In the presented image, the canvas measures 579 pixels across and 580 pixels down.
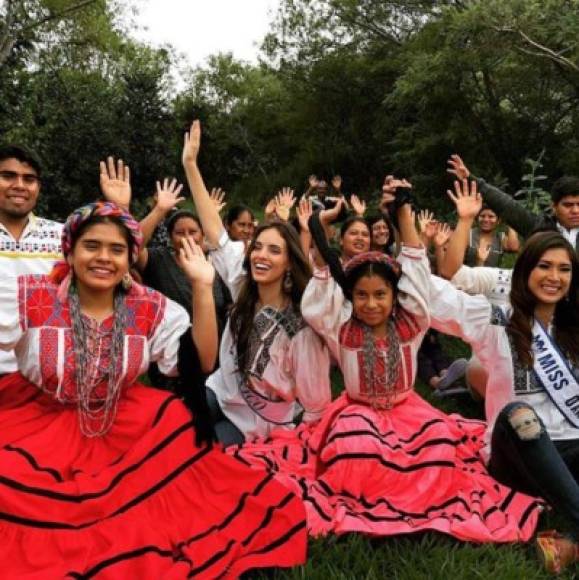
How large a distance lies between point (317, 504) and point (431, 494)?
610mm

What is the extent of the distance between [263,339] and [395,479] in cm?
122

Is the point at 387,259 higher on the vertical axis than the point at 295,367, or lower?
higher

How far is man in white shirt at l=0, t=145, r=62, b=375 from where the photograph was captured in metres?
4.18

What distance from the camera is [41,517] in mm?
2604

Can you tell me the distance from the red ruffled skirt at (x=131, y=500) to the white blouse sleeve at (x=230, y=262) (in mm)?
1355

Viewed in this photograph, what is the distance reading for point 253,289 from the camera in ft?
14.1

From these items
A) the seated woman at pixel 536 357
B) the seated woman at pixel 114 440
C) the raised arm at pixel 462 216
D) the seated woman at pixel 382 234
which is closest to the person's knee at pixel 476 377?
the raised arm at pixel 462 216

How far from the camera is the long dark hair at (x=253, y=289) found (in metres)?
4.18

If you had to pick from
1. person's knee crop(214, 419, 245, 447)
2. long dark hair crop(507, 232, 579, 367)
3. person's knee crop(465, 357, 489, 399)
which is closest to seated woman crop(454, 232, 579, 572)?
long dark hair crop(507, 232, 579, 367)

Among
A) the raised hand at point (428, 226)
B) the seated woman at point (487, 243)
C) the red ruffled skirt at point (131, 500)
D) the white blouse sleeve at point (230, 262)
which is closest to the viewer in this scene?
the red ruffled skirt at point (131, 500)

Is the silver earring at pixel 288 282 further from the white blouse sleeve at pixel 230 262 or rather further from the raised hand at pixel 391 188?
the raised hand at pixel 391 188

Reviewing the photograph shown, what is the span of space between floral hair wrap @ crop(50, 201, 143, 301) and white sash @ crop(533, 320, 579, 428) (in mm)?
Result: 2207

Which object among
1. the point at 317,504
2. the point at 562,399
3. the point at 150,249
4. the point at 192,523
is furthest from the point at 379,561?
the point at 150,249

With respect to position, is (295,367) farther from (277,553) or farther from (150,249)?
(150,249)
